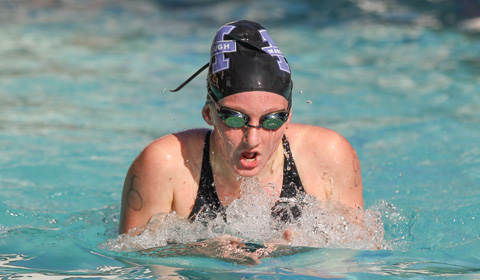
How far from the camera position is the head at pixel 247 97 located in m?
3.33

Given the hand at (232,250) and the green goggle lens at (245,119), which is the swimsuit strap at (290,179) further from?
the green goggle lens at (245,119)

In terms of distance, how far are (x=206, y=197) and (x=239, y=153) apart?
1.62 feet

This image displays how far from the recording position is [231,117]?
10.9 feet

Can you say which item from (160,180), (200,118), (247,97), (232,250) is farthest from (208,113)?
(200,118)

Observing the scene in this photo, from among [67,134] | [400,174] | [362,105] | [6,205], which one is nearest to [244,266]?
[6,205]

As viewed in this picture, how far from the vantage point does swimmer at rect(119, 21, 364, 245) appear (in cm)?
335

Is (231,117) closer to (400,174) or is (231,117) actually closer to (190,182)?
(190,182)

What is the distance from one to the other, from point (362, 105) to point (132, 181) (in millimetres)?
4202

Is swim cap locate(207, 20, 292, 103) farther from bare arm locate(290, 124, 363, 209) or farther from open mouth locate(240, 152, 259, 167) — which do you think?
bare arm locate(290, 124, 363, 209)

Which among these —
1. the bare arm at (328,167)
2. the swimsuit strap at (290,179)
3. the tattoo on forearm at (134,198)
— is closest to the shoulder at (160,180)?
the tattoo on forearm at (134,198)

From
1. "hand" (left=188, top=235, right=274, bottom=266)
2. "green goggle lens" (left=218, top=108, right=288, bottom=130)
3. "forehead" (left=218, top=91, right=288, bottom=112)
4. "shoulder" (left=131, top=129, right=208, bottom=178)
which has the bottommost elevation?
"hand" (left=188, top=235, right=274, bottom=266)

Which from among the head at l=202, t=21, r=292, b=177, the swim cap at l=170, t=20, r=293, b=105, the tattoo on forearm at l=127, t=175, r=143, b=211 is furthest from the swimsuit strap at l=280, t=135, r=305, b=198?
the tattoo on forearm at l=127, t=175, r=143, b=211

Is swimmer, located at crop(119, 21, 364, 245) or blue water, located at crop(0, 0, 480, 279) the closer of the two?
swimmer, located at crop(119, 21, 364, 245)

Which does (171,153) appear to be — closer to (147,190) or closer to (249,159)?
(147,190)
